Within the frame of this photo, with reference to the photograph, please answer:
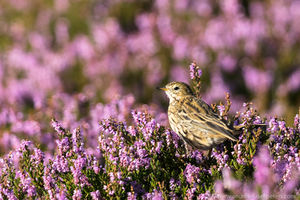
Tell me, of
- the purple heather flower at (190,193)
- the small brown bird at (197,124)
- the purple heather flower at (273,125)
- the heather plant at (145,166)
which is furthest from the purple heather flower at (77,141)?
the purple heather flower at (273,125)

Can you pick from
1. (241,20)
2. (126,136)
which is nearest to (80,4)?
(241,20)

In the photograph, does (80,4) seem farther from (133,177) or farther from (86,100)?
(133,177)

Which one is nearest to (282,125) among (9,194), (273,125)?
(273,125)

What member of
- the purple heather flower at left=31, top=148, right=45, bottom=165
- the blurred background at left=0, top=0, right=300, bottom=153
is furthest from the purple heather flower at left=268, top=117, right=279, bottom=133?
the blurred background at left=0, top=0, right=300, bottom=153

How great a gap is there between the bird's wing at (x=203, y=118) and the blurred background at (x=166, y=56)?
3.88 metres

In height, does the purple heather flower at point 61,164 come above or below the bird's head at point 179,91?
below

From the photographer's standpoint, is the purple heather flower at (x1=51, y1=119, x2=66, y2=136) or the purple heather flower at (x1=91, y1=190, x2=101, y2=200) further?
the purple heather flower at (x1=51, y1=119, x2=66, y2=136)

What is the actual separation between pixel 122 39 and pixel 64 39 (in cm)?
200

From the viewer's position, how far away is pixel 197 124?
3947mm

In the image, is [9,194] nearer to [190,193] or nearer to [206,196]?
[190,193]

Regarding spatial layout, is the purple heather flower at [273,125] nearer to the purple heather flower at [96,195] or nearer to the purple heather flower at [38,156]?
the purple heather flower at [96,195]

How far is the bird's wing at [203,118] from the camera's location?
3.67m

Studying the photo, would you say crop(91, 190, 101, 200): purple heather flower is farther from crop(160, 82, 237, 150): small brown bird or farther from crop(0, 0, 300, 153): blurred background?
crop(0, 0, 300, 153): blurred background

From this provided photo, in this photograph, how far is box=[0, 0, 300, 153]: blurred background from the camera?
9.26 m
